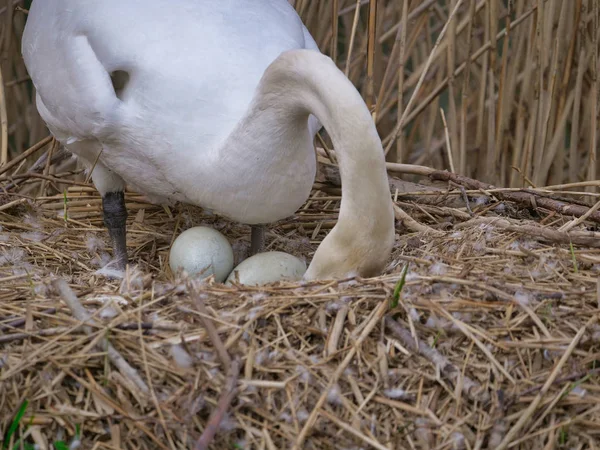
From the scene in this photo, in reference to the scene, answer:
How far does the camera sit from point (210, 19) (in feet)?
9.40

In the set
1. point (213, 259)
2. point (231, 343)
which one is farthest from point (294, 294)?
point (213, 259)

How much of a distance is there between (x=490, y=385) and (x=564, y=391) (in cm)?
16

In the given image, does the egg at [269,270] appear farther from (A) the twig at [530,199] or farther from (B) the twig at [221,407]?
(A) the twig at [530,199]

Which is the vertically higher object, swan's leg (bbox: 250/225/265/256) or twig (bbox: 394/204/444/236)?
twig (bbox: 394/204/444/236)

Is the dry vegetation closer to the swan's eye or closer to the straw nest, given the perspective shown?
the straw nest

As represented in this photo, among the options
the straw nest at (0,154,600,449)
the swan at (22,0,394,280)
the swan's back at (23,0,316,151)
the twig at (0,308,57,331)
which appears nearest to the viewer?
the straw nest at (0,154,600,449)

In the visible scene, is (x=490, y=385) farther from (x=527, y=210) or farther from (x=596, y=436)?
(x=527, y=210)

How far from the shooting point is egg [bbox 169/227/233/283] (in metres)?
2.81

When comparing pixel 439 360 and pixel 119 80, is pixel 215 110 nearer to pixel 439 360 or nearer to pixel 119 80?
pixel 119 80

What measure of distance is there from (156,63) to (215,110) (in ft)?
0.80

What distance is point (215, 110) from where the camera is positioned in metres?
2.63

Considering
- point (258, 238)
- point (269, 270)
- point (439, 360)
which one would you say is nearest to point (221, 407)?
point (439, 360)

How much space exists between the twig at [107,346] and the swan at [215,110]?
0.57 metres

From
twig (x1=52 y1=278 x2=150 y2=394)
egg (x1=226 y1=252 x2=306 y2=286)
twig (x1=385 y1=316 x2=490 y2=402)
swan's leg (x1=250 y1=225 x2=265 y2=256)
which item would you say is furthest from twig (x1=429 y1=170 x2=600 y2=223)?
A: twig (x1=52 y1=278 x2=150 y2=394)
